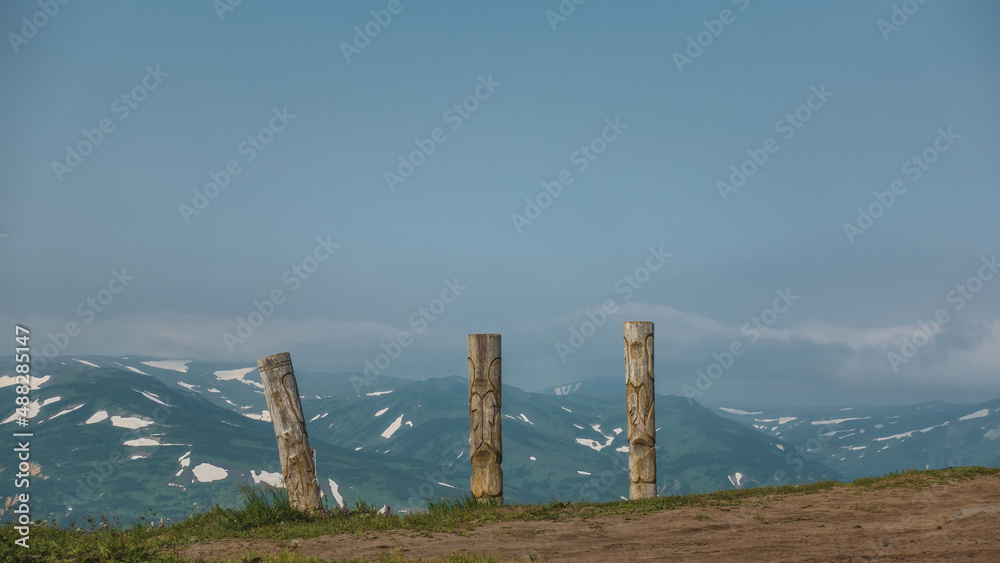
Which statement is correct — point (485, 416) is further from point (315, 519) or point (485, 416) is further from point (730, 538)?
point (730, 538)

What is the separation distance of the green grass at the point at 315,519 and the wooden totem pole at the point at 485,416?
68 cm

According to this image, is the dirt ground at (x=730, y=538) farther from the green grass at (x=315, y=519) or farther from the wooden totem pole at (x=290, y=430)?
the wooden totem pole at (x=290, y=430)

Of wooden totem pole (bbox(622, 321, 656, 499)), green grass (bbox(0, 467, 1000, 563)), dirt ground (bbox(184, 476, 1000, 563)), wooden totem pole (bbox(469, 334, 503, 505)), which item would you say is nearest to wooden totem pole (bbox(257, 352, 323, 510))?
green grass (bbox(0, 467, 1000, 563))

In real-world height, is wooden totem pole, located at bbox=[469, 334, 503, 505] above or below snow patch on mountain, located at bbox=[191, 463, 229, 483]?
above

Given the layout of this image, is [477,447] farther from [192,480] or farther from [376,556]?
[192,480]

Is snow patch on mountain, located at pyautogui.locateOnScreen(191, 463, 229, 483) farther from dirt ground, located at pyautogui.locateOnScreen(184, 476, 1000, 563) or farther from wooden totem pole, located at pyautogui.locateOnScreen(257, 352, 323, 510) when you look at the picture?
dirt ground, located at pyautogui.locateOnScreen(184, 476, 1000, 563)

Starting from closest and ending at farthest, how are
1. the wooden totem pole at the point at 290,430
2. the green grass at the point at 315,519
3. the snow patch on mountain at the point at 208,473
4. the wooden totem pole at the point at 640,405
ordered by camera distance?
the green grass at the point at 315,519 → the wooden totem pole at the point at 290,430 → the wooden totem pole at the point at 640,405 → the snow patch on mountain at the point at 208,473

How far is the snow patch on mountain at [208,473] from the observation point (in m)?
174

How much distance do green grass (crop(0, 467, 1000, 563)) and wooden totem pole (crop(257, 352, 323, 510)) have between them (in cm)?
41

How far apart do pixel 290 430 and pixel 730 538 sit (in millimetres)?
9201

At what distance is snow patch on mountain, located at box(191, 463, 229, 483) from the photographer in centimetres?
17388

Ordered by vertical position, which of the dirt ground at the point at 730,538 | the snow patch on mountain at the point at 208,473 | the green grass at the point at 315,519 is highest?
the green grass at the point at 315,519

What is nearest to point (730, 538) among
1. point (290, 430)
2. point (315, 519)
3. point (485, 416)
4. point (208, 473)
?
point (485, 416)

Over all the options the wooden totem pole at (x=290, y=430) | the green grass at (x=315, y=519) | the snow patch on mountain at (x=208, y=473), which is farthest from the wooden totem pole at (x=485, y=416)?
the snow patch on mountain at (x=208, y=473)
